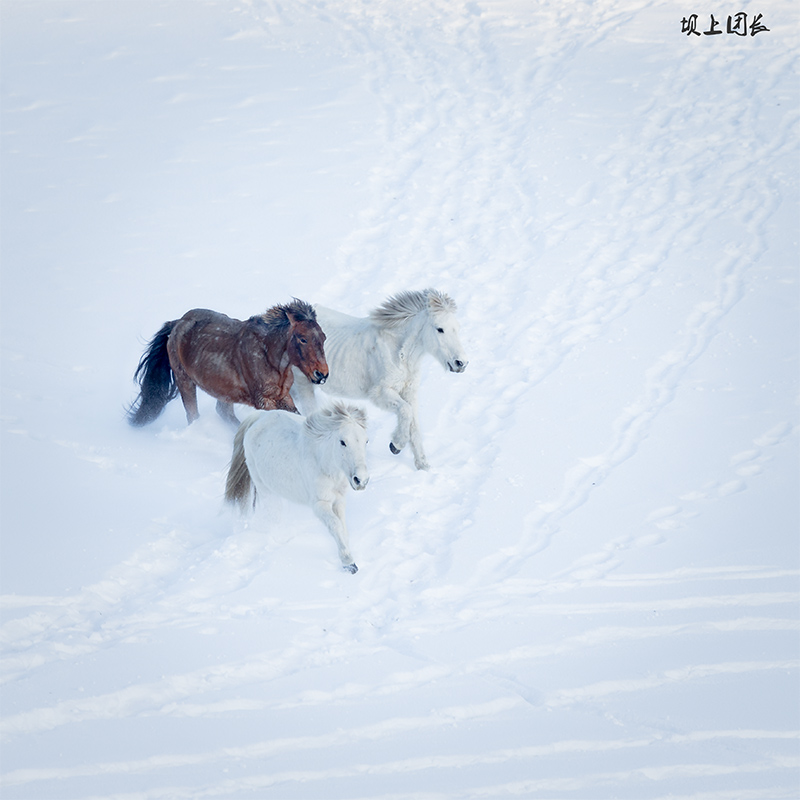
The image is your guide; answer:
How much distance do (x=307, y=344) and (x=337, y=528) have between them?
1.56 meters

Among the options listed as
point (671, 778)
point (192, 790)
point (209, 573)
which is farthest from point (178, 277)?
point (671, 778)

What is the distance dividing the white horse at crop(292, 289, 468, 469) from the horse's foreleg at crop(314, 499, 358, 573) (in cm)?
130

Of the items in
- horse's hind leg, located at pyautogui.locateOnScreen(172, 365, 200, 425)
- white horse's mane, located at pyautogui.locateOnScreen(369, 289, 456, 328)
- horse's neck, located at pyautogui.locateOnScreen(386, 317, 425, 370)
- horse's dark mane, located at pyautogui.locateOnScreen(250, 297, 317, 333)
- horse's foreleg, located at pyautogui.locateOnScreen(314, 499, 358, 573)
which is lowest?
horse's foreleg, located at pyautogui.locateOnScreen(314, 499, 358, 573)

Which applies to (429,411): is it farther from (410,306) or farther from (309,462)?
(309,462)

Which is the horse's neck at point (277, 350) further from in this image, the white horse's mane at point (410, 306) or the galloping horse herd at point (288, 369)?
the white horse's mane at point (410, 306)

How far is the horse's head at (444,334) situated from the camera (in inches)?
255

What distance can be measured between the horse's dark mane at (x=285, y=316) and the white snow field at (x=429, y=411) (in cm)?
118

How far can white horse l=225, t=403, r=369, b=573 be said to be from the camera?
542 centimetres

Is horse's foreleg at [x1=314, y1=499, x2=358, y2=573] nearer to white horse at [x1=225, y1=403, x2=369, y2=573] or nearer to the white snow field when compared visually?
white horse at [x1=225, y1=403, x2=369, y2=573]

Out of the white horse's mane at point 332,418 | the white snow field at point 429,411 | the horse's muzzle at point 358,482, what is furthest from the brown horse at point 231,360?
the horse's muzzle at point 358,482

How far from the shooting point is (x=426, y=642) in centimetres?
509

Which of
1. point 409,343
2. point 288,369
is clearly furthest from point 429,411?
point 288,369

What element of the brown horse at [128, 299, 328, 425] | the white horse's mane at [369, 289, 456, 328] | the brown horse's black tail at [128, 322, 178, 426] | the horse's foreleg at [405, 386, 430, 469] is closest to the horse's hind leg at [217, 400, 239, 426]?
the brown horse at [128, 299, 328, 425]

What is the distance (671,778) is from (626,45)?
12.5 meters
